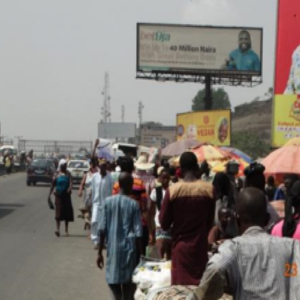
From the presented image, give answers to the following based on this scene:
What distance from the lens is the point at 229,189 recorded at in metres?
7.75

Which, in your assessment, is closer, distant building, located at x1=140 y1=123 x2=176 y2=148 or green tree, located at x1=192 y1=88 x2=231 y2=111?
distant building, located at x1=140 y1=123 x2=176 y2=148

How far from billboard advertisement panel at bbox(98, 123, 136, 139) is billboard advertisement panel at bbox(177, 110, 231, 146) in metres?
56.0

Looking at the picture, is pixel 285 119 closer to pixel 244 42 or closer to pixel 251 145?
pixel 244 42

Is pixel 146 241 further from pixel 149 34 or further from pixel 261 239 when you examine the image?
pixel 149 34

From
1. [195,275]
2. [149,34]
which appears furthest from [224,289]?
[149,34]

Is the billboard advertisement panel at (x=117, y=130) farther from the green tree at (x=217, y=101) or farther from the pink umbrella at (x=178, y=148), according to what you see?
the pink umbrella at (x=178, y=148)

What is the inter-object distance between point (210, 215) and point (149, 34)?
132 ft

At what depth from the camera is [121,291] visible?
7527 mm

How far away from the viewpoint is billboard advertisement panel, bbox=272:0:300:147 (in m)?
17.2

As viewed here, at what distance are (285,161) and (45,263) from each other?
15.1 ft

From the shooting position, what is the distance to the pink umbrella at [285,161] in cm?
972

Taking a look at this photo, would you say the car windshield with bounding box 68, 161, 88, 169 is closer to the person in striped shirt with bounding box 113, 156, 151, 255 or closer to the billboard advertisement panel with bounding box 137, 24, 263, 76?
the billboard advertisement panel with bounding box 137, 24, 263, 76

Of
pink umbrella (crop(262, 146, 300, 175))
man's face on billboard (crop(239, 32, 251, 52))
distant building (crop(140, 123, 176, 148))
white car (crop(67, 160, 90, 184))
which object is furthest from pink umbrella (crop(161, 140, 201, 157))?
distant building (crop(140, 123, 176, 148))

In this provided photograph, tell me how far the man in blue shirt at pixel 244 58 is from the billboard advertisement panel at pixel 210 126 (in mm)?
6697
